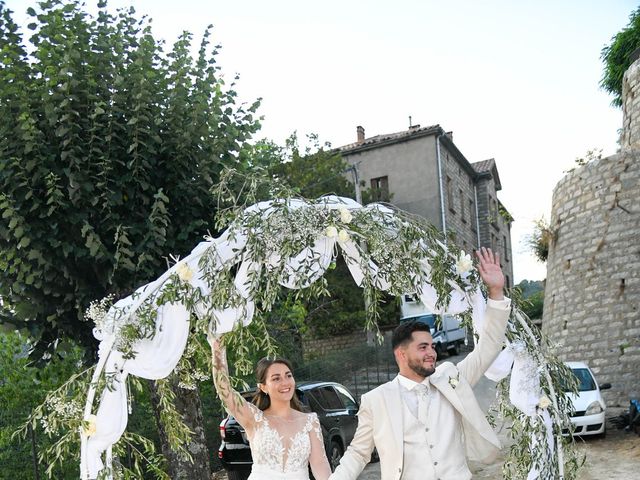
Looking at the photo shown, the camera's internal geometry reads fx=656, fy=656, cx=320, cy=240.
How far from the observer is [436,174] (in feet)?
87.1

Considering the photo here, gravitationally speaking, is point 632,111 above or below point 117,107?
above

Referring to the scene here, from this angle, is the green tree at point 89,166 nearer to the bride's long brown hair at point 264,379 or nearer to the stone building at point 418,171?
the bride's long brown hair at point 264,379

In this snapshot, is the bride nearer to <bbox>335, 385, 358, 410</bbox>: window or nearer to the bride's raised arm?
the bride's raised arm

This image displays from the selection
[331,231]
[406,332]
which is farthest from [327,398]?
[406,332]

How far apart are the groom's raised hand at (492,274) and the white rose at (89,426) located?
2.76 metres

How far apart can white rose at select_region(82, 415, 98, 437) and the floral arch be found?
0.01m

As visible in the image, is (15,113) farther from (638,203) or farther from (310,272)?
(638,203)

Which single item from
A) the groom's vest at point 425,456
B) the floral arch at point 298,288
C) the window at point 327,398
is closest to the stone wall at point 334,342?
the window at point 327,398

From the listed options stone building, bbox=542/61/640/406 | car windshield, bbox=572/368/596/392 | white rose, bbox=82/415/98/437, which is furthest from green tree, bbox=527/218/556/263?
white rose, bbox=82/415/98/437

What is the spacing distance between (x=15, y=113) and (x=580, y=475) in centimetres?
850

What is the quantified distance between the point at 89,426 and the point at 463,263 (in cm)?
289

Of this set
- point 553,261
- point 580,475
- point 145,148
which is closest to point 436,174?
point 553,261

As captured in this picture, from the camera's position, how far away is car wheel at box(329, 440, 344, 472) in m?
9.59

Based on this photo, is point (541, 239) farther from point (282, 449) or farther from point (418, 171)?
point (282, 449)
